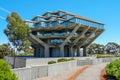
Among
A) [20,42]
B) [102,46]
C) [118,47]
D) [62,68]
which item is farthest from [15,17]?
[118,47]

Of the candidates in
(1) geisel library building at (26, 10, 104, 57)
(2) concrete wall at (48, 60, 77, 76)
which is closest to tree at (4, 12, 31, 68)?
(2) concrete wall at (48, 60, 77, 76)

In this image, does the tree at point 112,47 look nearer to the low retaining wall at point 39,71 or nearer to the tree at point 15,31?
the tree at point 15,31

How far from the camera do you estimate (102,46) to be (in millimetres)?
132125

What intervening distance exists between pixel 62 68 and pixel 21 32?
21924mm

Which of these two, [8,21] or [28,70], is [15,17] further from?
[28,70]

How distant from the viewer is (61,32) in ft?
269

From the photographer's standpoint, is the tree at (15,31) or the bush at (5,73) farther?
the tree at (15,31)

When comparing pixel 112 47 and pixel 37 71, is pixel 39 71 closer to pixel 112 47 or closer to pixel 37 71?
pixel 37 71

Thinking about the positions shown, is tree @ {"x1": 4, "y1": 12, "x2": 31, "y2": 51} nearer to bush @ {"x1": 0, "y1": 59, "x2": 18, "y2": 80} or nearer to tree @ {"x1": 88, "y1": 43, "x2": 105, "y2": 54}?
bush @ {"x1": 0, "y1": 59, "x2": 18, "y2": 80}

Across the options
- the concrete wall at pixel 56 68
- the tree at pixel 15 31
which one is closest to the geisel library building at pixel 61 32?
the tree at pixel 15 31

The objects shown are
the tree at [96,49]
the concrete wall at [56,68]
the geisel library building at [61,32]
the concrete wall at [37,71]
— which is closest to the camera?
the concrete wall at [37,71]

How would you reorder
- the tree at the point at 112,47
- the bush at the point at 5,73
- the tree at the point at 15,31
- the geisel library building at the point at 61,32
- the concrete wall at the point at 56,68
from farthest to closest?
the tree at the point at 112,47 → the geisel library building at the point at 61,32 → the tree at the point at 15,31 → the concrete wall at the point at 56,68 → the bush at the point at 5,73

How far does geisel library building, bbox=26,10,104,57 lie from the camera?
77.1 m

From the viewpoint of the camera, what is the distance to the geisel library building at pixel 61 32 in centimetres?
7712
